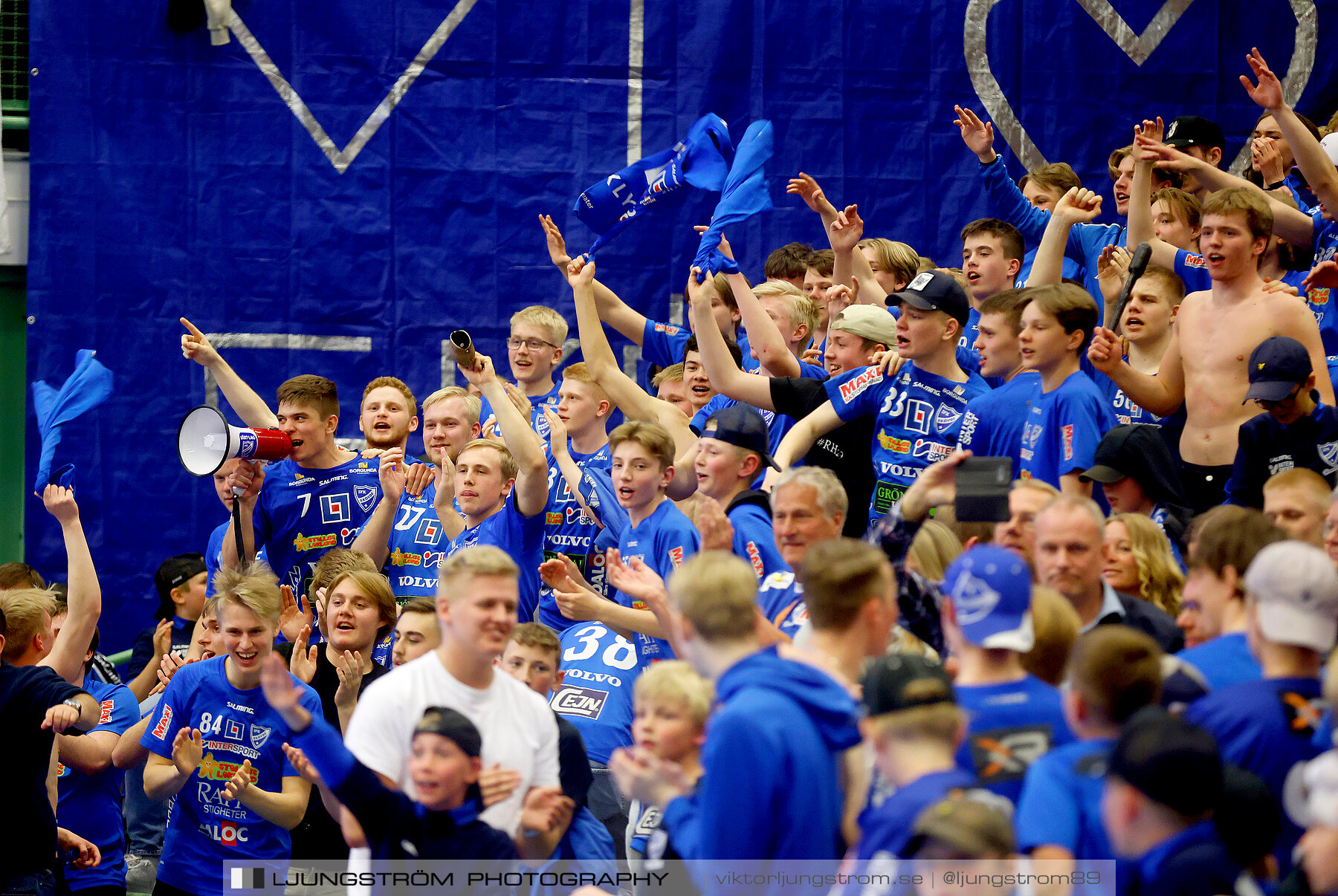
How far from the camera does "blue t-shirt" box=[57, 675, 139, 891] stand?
19.9ft

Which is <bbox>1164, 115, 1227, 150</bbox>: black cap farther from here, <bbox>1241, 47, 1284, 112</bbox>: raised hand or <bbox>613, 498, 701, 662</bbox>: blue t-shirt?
<bbox>613, 498, 701, 662</bbox>: blue t-shirt

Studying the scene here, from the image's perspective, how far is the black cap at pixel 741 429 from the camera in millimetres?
5816

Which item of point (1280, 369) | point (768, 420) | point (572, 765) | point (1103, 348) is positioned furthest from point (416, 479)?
point (1280, 369)

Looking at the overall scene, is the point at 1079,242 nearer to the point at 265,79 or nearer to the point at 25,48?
the point at 265,79

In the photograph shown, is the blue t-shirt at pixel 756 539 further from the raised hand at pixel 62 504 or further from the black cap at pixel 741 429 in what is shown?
the raised hand at pixel 62 504

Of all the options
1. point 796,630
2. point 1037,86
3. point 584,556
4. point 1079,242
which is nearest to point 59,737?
point 584,556

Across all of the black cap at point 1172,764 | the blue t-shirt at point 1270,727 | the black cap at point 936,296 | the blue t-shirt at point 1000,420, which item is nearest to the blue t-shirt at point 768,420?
the black cap at point 936,296

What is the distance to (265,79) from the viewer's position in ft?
31.4

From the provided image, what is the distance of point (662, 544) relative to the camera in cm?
575

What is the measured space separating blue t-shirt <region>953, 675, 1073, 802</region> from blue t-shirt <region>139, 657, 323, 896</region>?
123 inches

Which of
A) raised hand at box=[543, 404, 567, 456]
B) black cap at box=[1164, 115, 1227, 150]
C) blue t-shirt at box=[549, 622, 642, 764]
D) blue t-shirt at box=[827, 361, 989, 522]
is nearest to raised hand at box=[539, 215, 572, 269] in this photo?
raised hand at box=[543, 404, 567, 456]

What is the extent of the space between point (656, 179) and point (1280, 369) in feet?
12.1

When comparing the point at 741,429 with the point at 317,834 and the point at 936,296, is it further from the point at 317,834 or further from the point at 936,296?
the point at 317,834

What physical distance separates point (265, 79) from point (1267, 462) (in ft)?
23.3
